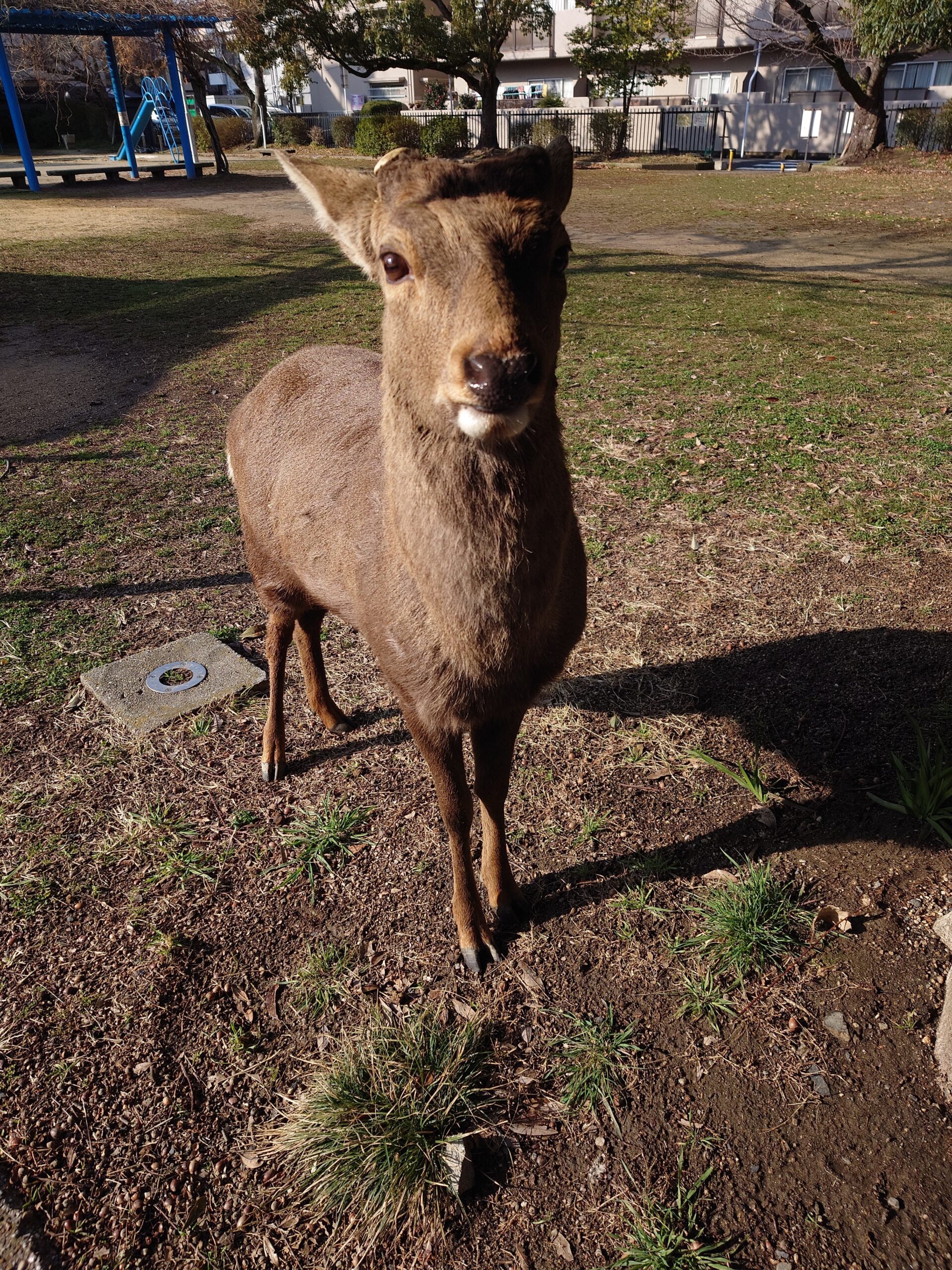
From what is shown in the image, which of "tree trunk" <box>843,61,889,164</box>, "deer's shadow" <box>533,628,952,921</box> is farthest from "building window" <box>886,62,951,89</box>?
"deer's shadow" <box>533,628,952,921</box>

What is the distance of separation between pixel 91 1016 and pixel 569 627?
199cm

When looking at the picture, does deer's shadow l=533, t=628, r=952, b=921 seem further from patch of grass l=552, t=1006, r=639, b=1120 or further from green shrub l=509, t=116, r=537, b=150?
green shrub l=509, t=116, r=537, b=150

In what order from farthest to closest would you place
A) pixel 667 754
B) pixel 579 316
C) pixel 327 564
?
1. pixel 579 316
2. pixel 667 754
3. pixel 327 564

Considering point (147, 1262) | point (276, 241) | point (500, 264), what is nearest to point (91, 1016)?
point (147, 1262)

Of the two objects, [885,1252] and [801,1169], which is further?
[801,1169]

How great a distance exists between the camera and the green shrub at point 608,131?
32750 millimetres

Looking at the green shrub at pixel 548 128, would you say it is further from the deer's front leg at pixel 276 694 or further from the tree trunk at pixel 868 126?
the deer's front leg at pixel 276 694

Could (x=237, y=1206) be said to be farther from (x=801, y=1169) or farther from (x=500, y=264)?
(x=500, y=264)

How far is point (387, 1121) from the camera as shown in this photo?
219cm

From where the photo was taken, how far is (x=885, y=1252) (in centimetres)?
196

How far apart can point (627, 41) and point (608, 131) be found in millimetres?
3204

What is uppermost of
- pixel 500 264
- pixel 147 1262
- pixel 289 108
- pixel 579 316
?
pixel 289 108

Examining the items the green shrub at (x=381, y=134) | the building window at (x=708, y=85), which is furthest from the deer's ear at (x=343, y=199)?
the building window at (x=708, y=85)

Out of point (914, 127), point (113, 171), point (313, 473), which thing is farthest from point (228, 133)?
point (313, 473)
